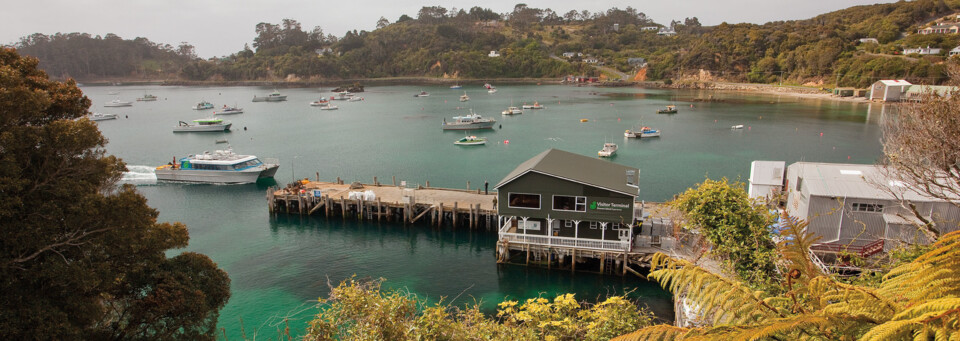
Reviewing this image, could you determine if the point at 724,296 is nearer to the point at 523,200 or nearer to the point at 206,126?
the point at 523,200

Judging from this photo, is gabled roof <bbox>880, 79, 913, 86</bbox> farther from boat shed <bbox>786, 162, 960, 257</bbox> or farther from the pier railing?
the pier railing

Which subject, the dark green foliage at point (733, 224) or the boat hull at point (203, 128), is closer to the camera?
the dark green foliage at point (733, 224)

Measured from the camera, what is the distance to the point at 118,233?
1460cm

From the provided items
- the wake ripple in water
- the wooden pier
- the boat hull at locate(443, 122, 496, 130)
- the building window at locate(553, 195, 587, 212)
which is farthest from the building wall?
the boat hull at locate(443, 122, 496, 130)

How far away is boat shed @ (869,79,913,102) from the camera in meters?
112

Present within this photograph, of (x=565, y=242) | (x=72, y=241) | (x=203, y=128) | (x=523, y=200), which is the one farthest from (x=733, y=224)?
(x=203, y=128)


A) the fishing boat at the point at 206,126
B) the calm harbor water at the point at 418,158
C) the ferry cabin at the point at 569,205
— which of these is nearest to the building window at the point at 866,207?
the calm harbor water at the point at 418,158

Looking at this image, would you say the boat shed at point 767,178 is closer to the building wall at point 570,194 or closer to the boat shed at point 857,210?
the boat shed at point 857,210

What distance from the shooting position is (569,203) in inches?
1185

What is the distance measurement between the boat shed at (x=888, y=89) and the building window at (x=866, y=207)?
360ft

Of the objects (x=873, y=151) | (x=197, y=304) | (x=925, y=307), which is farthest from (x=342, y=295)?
(x=873, y=151)

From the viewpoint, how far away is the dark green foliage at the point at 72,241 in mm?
12656

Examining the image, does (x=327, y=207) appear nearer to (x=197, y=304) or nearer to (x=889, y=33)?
(x=197, y=304)

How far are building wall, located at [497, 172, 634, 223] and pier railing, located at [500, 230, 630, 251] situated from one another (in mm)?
1255
